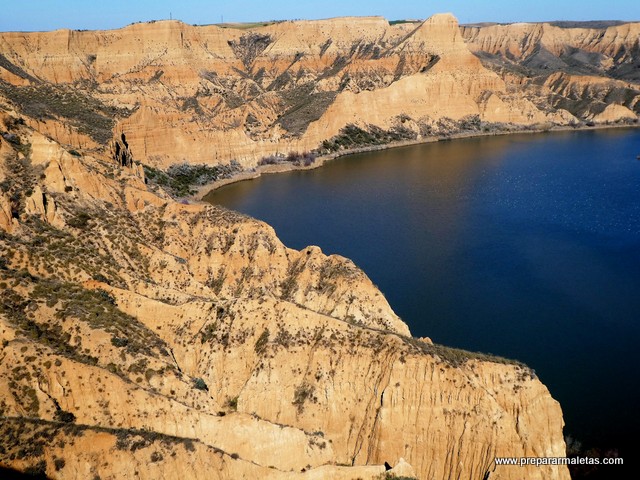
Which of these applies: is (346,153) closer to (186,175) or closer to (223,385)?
(186,175)

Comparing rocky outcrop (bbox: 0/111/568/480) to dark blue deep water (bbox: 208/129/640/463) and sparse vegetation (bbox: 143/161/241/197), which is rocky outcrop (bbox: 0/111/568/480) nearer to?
dark blue deep water (bbox: 208/129/640/463)

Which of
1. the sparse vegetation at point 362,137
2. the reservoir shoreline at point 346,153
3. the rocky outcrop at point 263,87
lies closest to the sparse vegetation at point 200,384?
the reservoir shoreline at point 346,153

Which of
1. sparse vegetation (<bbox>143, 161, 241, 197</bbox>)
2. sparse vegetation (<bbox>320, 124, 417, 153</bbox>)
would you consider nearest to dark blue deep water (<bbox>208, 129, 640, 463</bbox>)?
sparse vegetation (<bbox>143, 161, 241, 197</bbox>)

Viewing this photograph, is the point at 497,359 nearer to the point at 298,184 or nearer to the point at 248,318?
the point at 248,318

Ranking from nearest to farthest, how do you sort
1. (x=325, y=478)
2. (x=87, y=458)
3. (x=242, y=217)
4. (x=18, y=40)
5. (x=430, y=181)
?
(x=87, y=458)
(x=325, y=478)
(x=242, y=217)
(x=430, y=181)
(x=18, y=40)

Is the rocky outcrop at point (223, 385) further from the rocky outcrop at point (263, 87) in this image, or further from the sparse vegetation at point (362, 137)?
the sparse vegetation at point (362, 137)

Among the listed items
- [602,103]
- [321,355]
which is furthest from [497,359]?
[602,103]
